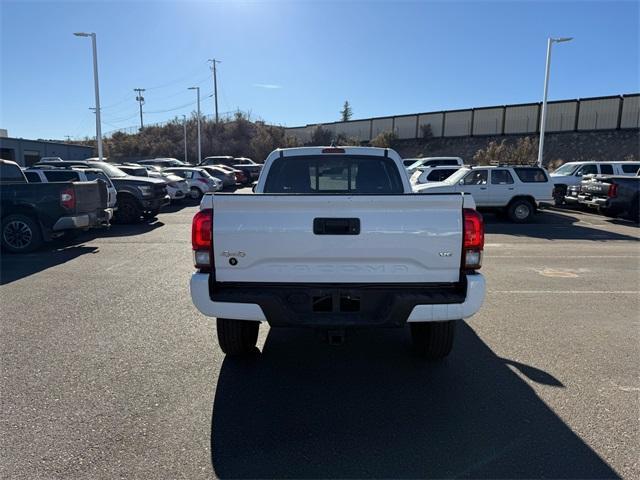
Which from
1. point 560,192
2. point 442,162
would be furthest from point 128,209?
point 560,192

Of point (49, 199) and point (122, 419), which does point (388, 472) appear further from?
point (49, 199)

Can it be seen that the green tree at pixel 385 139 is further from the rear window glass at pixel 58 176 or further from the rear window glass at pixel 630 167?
the rear window glass at pixel 58 176

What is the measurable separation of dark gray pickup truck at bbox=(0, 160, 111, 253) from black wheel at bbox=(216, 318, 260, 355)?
22.8 ft

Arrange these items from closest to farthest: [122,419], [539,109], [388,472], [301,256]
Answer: [388,472]
[122,419]
[301,256]
[539,109]

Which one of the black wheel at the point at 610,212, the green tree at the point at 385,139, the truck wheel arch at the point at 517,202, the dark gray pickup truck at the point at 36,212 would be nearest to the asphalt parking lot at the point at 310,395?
the dark gray pickup truck at the point at 36,212

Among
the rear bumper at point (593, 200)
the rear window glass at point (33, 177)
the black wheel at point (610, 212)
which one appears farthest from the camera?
the black wheel at point (610, 212)

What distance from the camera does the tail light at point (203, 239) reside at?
3.64m

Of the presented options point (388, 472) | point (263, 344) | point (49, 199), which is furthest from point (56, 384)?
point (49, 199)

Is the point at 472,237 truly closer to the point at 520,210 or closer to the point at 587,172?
the point at 520,210

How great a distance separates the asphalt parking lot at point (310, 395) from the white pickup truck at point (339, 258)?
67cm

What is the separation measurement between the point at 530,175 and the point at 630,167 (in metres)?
7.50

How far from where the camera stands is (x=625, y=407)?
3572mm

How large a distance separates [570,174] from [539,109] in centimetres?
2657

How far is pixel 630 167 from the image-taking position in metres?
19.8
